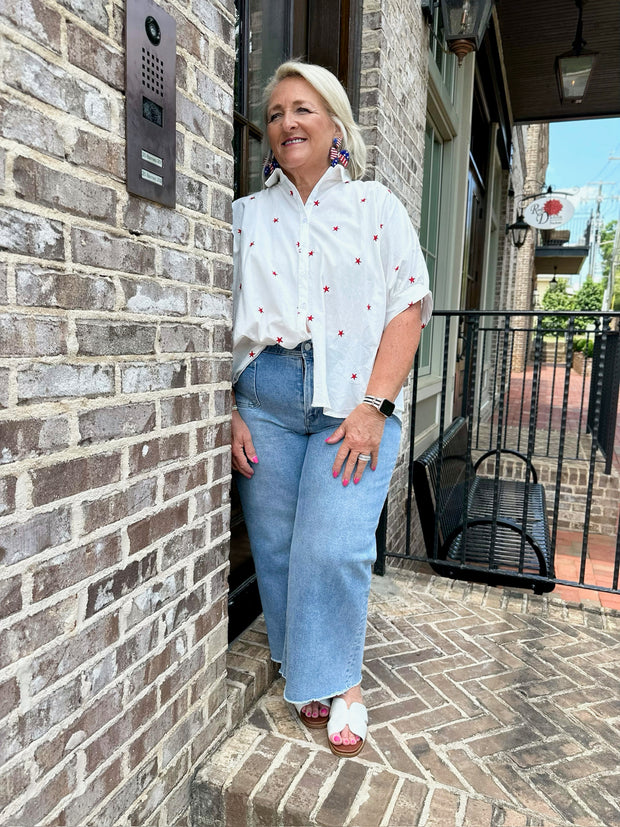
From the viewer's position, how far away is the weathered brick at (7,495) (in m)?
0.94

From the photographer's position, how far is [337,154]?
1713mm

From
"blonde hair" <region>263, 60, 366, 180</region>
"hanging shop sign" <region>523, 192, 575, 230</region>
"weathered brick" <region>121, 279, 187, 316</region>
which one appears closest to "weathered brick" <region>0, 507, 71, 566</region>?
"weathered brick" <region>121, 279, 187, 316</region>

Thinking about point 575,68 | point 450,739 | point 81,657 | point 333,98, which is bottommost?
point 450,739

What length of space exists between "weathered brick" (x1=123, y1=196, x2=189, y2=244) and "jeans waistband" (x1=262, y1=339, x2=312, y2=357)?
0.45 m

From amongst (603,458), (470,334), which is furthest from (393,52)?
(603,458)

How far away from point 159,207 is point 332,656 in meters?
1.31

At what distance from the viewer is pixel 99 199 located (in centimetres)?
111

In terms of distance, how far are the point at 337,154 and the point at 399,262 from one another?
37cm

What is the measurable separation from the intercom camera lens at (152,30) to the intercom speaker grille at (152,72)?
0.09 feet

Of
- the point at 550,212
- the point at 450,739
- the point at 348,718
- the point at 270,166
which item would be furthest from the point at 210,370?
the point at 550,212

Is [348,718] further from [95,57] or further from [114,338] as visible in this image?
[95,57]

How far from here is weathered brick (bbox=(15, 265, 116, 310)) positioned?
96 cm

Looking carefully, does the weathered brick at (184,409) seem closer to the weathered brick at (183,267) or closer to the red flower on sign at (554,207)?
the weathered brick at (183,267)

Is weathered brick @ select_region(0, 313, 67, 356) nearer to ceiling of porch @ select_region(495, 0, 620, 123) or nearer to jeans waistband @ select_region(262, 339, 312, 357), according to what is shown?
jeans waistband @ select_region(262, 339, 312, 357)
